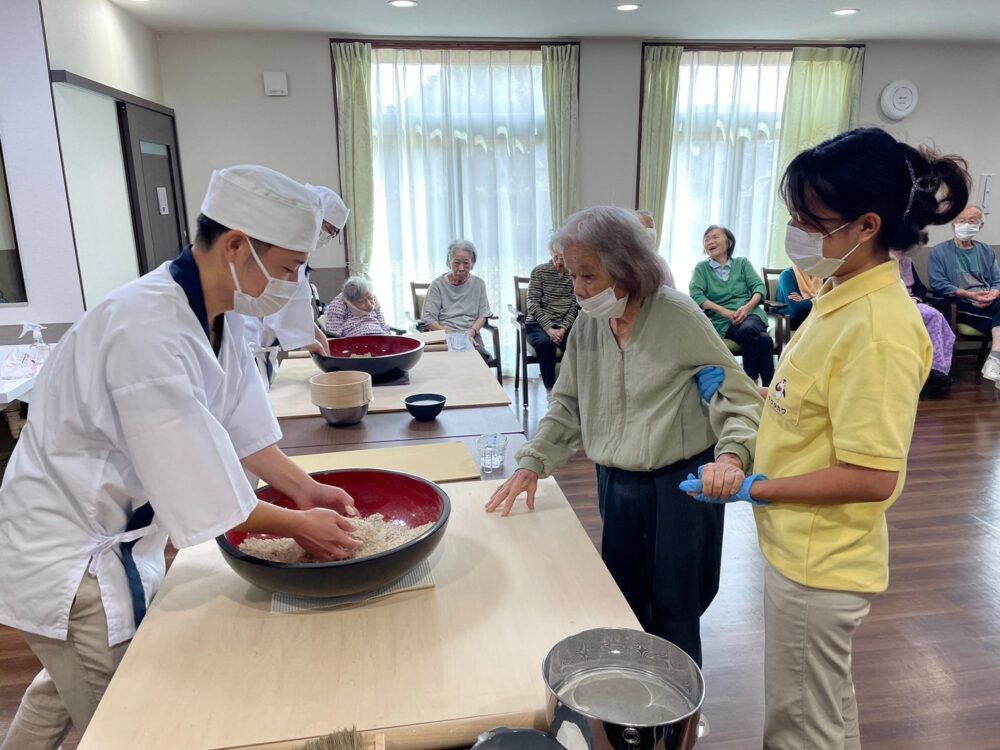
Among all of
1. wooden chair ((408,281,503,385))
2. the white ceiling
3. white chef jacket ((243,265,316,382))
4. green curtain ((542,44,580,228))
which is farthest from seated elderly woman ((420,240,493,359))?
white chef jacket ((243,265,316,382))

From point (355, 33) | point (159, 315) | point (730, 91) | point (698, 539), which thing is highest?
point (355, 33)

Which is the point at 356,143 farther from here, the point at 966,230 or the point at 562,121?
the point at 966,230

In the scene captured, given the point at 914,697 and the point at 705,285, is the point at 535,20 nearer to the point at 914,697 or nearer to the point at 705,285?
the point at 705,285

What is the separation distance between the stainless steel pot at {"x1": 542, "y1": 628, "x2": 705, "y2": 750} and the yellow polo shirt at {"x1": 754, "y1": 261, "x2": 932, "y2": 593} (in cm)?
36

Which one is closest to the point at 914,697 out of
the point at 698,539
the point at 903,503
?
the point at 698,539

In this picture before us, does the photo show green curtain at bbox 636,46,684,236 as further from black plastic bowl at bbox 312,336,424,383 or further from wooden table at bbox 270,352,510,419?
black plastic bowl at bbox 312,336,424,383

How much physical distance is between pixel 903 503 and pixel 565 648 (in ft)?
9.89

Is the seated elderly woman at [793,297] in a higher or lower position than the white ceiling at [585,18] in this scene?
lower

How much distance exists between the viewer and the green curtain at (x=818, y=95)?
18.0ft

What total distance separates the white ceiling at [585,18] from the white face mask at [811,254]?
361 cm

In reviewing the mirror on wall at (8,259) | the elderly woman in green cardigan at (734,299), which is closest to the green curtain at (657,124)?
the elderly woman in green cardigan at (734,299)

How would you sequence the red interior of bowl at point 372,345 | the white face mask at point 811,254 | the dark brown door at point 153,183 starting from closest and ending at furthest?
1. the white face mask at point 811,254
2. the red interior of bowl at point 372,345
3. the dark brown door at point 153,183

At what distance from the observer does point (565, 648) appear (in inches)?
36.5

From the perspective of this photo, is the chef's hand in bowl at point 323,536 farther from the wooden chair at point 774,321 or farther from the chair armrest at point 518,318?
the wooden chair at point 774,321
